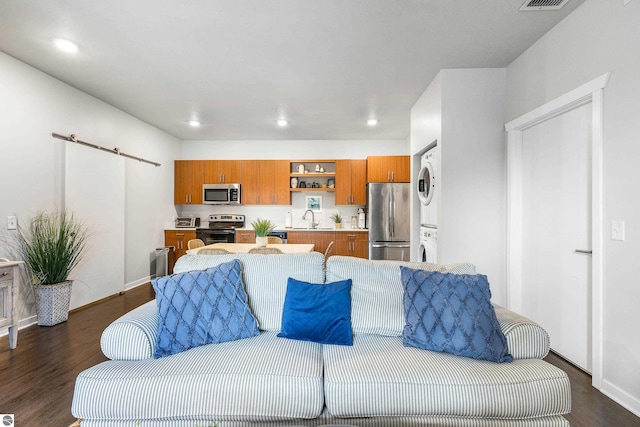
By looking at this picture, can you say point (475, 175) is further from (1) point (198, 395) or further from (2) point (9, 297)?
(2) point (9, 297)

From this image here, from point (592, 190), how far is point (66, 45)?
428 cm

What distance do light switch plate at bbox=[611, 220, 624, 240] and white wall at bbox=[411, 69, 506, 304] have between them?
117 cm

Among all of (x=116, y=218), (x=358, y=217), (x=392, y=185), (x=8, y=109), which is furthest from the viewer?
(x=358, y=217)

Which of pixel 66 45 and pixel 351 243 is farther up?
pixel 66 45

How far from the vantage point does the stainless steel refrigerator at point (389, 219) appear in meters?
5.55

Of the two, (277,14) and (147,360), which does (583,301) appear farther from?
(277,14)

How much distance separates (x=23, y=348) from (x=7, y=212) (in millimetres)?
1283

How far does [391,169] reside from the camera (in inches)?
231

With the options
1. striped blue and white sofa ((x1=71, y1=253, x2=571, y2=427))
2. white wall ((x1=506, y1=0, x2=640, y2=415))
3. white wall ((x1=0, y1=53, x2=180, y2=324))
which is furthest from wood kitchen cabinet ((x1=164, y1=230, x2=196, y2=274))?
white wall ((x1=506, y1=0, x2=640, y2=415))

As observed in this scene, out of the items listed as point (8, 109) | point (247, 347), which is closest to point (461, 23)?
point (247, 347)

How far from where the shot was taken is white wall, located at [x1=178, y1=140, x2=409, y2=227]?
20.9 feet

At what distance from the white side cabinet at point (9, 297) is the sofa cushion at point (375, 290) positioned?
8.70 ft

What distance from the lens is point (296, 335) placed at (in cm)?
180

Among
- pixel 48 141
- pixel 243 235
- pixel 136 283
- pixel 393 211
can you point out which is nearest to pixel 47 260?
pixel 48 141
